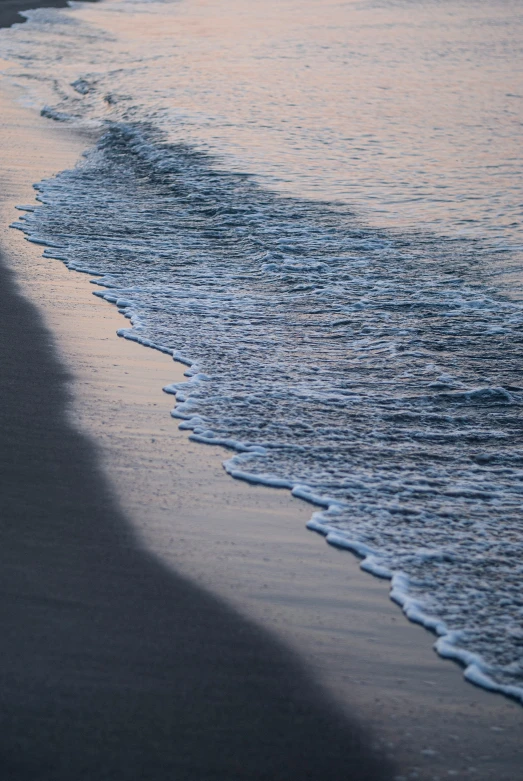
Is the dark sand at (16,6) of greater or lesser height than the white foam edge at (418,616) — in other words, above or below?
above

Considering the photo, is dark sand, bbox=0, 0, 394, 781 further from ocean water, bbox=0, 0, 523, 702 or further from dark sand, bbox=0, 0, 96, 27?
dark sand, bbox=0, 0, 96, 27

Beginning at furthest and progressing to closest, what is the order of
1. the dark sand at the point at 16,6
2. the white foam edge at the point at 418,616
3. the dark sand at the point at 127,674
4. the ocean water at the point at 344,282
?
the dark sand at the point at 16,6, the ocean water at the point at 344,282, the white foam edge at the point at 418,616, the dark sand at the point at 127,674

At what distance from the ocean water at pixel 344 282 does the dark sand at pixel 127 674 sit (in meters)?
0.67

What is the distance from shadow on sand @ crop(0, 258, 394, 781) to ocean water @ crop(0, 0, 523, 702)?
0.67 meters

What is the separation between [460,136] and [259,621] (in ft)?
38.2

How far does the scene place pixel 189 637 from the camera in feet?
9.84

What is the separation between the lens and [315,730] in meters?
2.66

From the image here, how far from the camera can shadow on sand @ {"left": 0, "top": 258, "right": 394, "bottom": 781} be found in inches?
99.3

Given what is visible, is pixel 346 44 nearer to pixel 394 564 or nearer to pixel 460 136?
pixel 460 136

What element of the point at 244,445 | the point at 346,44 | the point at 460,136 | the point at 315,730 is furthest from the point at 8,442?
the point at 346,44

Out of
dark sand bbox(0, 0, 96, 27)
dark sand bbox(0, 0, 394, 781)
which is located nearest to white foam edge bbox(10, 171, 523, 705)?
dark sand bbox(0, 0, 394, 781)

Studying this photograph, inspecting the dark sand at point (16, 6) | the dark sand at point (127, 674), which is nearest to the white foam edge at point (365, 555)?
the dark sand at point (127, 674)

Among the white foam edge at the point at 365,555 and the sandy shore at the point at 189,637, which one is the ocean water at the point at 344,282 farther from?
the sandy shore at the point at 189,637

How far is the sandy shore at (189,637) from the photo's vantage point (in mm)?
2570
